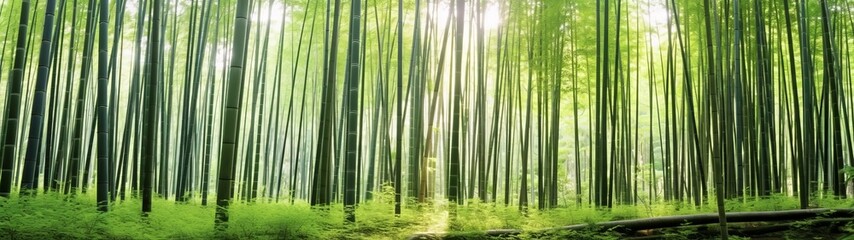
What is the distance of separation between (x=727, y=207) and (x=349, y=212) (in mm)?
3143

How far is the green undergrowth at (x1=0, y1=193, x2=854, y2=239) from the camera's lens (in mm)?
3070

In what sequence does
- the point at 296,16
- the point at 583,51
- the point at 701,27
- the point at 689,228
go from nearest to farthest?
1. the point at 689,228
2. the point at 701,27
3. the point at 583,51
4. the point at 296,16

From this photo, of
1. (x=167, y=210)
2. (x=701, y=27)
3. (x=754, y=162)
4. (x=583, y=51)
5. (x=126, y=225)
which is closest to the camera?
(x=126, y=225)

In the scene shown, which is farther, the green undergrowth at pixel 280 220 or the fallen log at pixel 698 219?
the fallen log at pixel 698 219

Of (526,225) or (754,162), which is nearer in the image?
(526,225)

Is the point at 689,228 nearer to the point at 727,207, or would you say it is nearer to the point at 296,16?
the point at 727,207

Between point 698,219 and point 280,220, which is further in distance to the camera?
point 698,219

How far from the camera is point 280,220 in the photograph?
11.7 ft

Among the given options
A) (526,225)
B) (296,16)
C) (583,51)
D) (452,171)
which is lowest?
(526,225)

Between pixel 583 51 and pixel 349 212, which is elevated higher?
pixel 583 51

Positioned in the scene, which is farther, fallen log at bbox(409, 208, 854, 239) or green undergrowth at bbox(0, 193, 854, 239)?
fallen log at bbox(409, 208, 854, 239)

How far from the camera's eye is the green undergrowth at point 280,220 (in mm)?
3070

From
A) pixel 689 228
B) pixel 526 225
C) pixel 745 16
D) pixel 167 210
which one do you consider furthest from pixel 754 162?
pixel 167 210

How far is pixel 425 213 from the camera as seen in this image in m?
4.86
